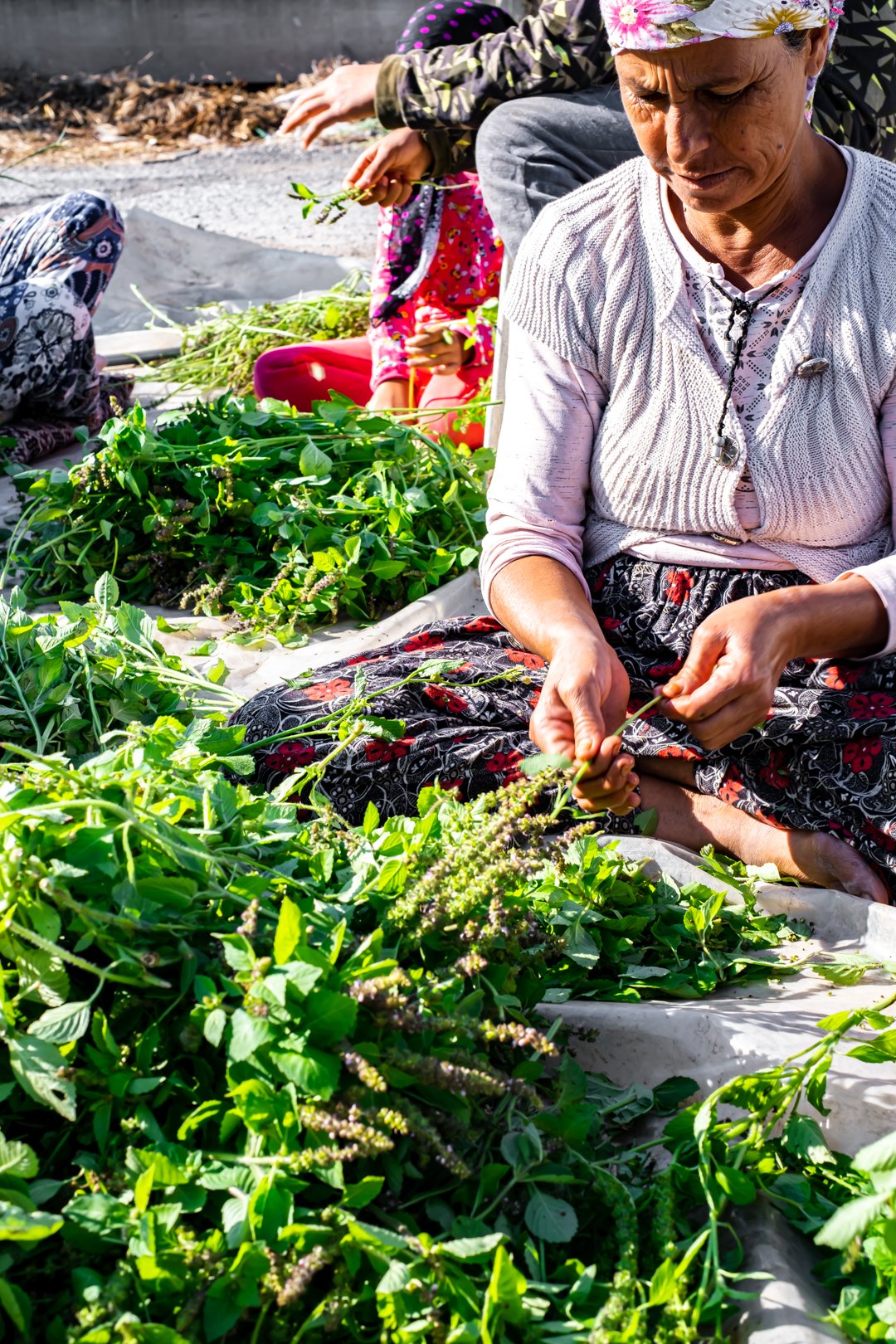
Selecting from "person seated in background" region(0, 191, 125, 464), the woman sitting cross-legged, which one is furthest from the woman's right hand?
"person seated in background" region(0, 191, 125, 464)

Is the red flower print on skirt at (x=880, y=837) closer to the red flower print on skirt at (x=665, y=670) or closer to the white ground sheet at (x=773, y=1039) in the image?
the white ground sheet at (x=773, y=1039)

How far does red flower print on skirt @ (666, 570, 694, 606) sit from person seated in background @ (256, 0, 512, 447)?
1.55 metres

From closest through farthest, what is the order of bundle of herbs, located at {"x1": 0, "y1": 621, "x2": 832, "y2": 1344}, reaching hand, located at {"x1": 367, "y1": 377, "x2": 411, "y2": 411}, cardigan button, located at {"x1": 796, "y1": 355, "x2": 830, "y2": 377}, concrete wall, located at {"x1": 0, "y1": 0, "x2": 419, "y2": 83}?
bundle of herbs, located at {"x1": 0, "y1": 621, "x2": 832, "y2": 1344}, cardigan button, located at {"x1": 796, "y1": 355, "x2": 830, "y2": 377}, reaching hand, located at {"x1": 367, "y1": 377, "x2": 411, "y2": 411}, concrete wall, located at {"x1": 0, "y1": 0, "x2": 419, "y2": 83}

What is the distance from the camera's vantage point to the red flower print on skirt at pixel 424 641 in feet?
7.57

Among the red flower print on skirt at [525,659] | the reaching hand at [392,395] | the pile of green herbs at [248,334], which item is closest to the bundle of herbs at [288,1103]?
the red flower print on skirt at [525,659]

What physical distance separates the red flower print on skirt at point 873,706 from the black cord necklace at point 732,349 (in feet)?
1.25

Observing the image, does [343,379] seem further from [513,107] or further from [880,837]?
[880,837]

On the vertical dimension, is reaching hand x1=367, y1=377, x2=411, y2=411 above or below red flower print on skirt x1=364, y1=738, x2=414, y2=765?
below

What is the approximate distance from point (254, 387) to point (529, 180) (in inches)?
47.5

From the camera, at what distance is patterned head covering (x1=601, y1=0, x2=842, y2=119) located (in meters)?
1.61

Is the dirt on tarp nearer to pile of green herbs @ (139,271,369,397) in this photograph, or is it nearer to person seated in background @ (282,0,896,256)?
pile of green herbs @ (139,271,369,397)

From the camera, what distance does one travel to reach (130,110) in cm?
983

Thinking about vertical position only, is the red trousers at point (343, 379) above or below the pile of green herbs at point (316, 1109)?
below

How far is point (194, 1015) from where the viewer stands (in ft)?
3.92
